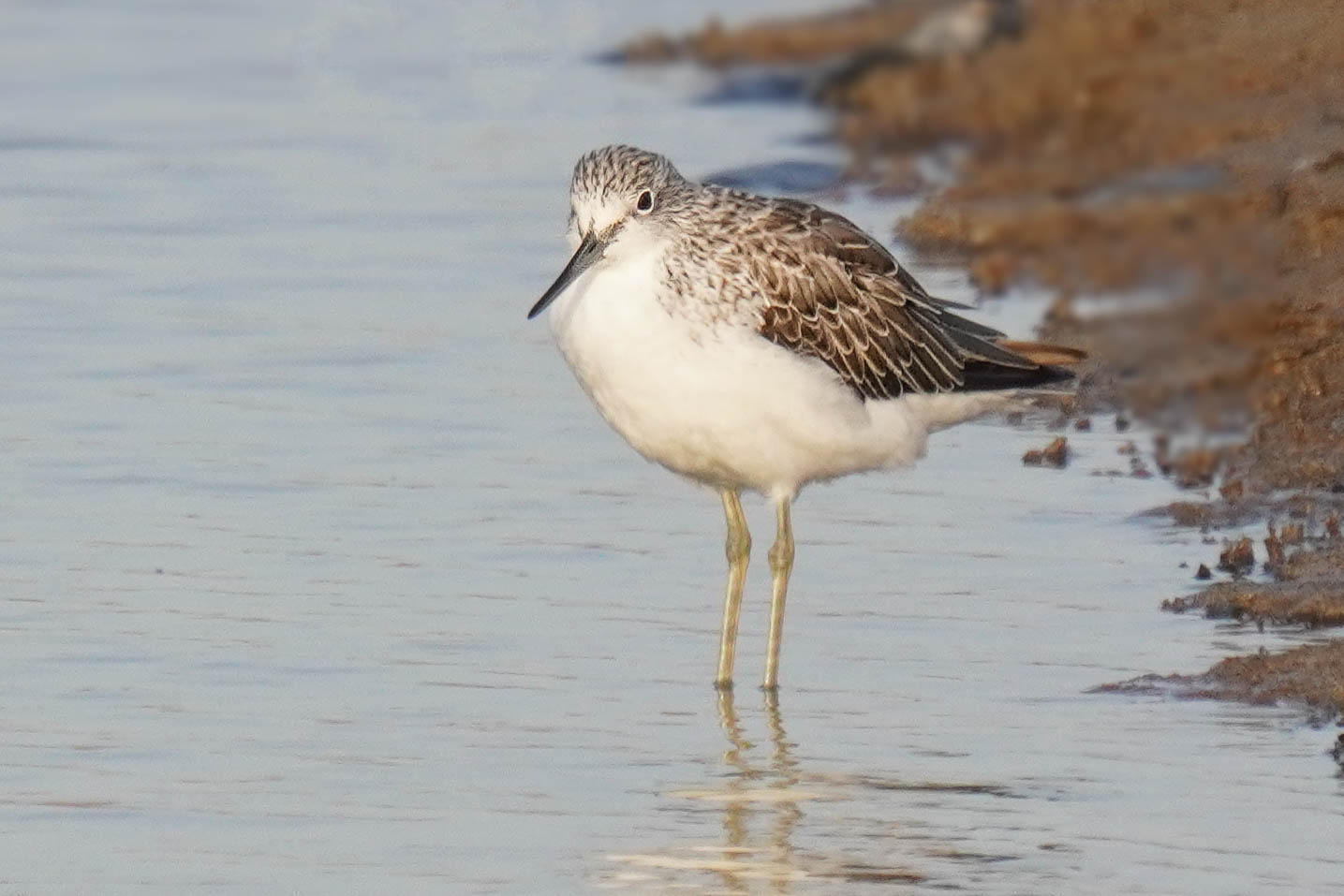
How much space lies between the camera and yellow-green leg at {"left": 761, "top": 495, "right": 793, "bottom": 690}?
9141mm

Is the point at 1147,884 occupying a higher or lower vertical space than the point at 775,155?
lower

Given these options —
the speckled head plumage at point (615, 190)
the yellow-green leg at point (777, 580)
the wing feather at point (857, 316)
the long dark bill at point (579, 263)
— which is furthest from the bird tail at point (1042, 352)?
the long dark bill at point (579, 263)

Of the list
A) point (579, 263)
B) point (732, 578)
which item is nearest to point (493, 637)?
point (732, 578)

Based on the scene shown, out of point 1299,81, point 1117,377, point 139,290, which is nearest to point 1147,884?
point 1117,377

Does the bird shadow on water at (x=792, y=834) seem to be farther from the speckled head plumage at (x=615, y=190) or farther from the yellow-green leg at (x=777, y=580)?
the speckled head plumage at (x=615, y=190)

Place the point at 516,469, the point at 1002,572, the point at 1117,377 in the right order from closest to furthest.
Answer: the point at 1002,572
the point at 516,469
the point at 1117,377

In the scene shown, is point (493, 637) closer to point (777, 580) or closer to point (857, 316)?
point (777, 580)

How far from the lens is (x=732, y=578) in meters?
9.52

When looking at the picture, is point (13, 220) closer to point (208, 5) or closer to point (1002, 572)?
point (1002, 572)

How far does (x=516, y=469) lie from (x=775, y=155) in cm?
954

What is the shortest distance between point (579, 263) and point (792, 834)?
215 centimetres

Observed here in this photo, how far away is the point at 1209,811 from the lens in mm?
7594

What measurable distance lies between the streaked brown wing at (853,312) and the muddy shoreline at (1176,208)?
3.76 ft

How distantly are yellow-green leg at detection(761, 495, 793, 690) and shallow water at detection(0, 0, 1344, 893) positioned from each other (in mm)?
115
